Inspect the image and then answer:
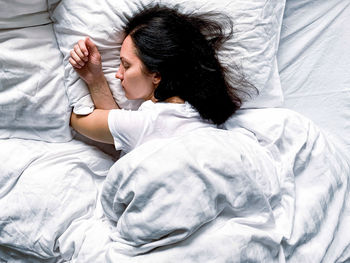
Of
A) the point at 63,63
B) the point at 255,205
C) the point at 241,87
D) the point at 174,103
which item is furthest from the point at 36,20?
the point at 255,205

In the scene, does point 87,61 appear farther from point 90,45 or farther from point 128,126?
point 128,126

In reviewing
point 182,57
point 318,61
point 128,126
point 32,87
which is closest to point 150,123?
point 128,126

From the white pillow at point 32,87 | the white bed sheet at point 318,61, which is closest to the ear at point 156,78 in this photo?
the white pillow at point 32,87

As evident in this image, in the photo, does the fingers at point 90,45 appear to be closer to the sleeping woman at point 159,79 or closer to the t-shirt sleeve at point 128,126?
the sleeping woman at point 159,79

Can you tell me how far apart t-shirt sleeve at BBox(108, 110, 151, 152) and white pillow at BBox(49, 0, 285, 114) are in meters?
0.09

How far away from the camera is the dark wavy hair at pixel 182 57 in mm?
1061

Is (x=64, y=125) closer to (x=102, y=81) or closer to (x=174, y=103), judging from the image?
(x=102, y=81)

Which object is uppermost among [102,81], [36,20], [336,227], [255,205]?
[36,20]

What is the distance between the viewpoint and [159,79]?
3.57ft

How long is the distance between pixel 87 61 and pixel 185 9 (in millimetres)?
279

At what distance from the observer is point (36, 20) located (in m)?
1.10

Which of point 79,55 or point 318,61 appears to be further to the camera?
point 318,61

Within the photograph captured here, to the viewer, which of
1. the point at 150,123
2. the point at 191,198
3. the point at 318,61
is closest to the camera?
the point at 191,198

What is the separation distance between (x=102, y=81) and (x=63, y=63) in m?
0.11
